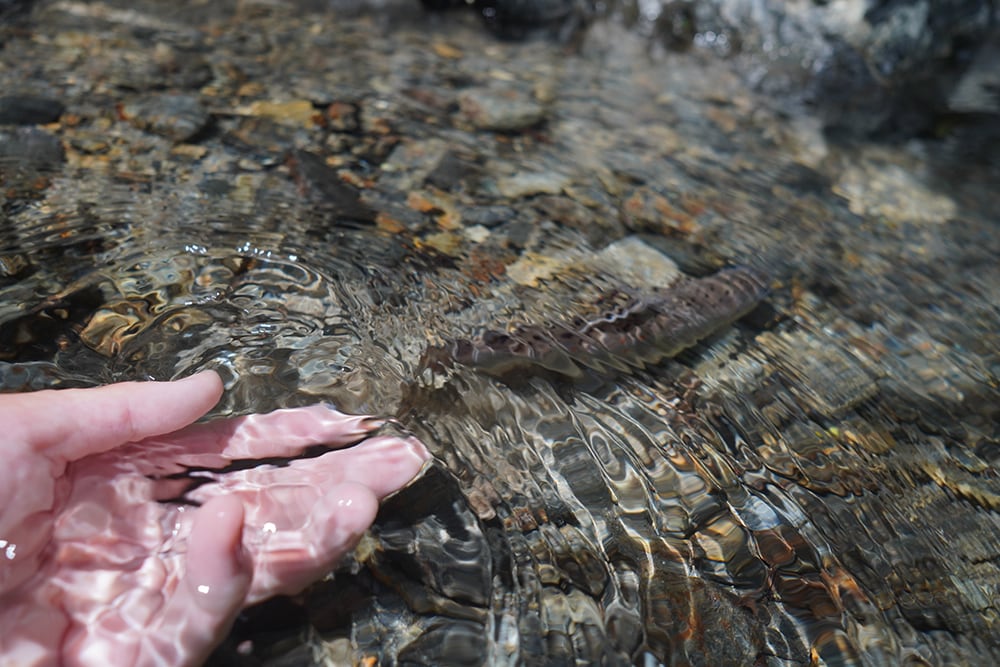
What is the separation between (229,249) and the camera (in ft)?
7.75

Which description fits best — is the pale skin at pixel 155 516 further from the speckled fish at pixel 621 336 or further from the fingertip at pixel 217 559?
the speckled fish at pixel 621 336

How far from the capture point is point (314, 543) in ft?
5.22

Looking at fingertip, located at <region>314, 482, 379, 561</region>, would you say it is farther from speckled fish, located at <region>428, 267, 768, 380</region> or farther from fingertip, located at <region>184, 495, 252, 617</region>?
speckled fish, located at <region>428, 267, 768, 380</region>

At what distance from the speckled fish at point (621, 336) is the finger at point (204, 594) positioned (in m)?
0.82

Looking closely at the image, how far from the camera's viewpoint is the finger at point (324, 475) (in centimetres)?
168

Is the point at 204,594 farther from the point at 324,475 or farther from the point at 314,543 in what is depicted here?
the point at 324,475

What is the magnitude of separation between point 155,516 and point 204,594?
265 millimetres

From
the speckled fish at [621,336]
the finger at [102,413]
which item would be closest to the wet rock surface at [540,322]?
the speckled fish at [621,336]

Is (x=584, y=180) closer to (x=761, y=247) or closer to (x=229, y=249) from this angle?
(x=761, y=247)

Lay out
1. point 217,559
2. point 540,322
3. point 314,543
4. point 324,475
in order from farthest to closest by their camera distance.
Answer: point 540,322
point 324,475
point 314,543
point 217,559

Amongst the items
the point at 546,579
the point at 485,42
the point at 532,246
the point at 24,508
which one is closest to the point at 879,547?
the point at 546,579

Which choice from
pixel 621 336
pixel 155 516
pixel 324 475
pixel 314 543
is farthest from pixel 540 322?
pixel 155 516

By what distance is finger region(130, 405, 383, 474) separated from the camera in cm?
173

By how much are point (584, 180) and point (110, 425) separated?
2.16 meters
